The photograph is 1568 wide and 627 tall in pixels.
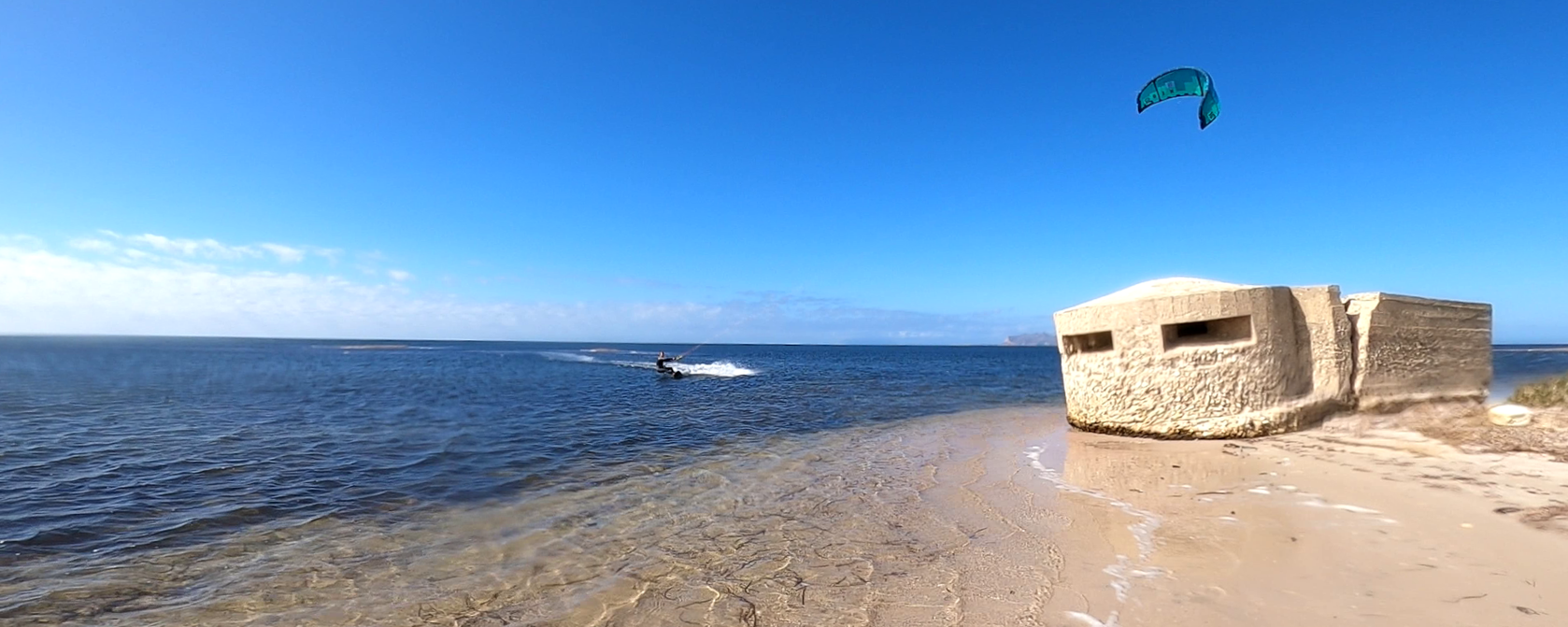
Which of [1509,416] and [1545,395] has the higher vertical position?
[1545,395]

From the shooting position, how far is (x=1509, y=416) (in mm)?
8930

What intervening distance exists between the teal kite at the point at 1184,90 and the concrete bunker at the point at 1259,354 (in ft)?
11.1

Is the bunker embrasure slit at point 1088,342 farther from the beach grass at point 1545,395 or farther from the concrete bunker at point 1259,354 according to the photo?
the beach grass at point 1545,395

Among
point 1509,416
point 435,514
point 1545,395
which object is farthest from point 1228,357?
point 435,514

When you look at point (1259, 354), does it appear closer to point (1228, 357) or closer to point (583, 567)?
point (1228, 357)

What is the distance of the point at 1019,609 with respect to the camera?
4191 mm

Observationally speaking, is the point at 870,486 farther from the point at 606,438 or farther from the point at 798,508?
the point at 606,438

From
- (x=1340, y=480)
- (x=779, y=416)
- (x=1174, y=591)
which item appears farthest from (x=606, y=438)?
(x=1340, y=480)

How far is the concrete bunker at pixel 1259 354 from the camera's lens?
977cm

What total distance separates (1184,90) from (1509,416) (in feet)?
22.7

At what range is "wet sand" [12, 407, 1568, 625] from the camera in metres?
4.19

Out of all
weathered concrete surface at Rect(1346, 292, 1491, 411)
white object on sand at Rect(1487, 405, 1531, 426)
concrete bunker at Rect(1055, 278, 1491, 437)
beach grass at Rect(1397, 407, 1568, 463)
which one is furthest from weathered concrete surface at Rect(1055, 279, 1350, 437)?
white object on sand at Rect(1487, 405, 1531, 426)

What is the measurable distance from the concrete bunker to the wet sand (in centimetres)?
152

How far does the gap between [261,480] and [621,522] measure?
5.81 metres
